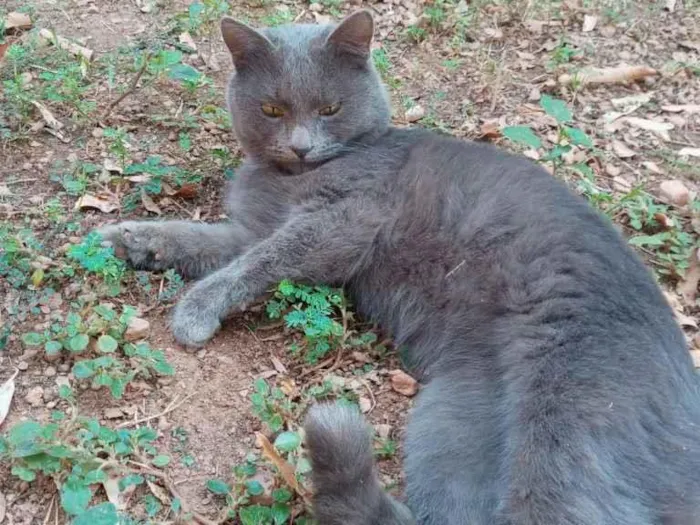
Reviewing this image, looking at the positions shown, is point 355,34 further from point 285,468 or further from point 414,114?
point 285,468

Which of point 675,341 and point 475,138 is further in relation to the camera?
point 475,138

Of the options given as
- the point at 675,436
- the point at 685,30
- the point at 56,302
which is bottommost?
the point at 56,302

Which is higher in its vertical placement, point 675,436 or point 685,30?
point 685,30

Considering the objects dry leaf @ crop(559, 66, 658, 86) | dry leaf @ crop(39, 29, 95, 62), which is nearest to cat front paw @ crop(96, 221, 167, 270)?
dry leaf @ crop(39, 29, 95, 62)

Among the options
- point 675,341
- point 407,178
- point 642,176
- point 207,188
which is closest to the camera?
point 675,341

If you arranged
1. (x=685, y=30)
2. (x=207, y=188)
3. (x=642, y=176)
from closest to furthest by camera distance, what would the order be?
1. (x=207, y=188)
2. (x=642, y=176)
3. (x=685, y=30)

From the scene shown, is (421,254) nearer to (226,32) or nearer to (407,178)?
(407,178)

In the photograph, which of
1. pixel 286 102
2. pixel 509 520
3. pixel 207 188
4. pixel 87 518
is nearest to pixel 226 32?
pixel 286 102

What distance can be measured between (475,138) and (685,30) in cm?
172

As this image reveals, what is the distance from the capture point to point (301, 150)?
2.78 m

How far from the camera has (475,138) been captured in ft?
11.7

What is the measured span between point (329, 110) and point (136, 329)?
1066 mm

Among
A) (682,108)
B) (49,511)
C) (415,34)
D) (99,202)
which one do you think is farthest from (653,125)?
(49,511)

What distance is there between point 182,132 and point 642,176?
6.84 ft
